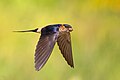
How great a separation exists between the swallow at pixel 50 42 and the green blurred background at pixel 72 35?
1.08 feet

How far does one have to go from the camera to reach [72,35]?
281cm

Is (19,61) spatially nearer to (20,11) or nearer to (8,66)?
(8,66)

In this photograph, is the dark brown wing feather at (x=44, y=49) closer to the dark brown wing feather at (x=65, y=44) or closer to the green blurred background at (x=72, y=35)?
the dark brown wing feather at (x=65, y=44)

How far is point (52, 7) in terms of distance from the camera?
284 cm

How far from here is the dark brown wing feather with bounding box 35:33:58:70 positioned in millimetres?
2122

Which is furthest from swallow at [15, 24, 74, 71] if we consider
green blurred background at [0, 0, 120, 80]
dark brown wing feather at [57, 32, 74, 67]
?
green blurred background at [0, 0, 120, 80]

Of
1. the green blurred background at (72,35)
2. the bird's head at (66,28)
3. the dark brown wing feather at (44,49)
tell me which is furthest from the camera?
the green blurred background at (72,35)

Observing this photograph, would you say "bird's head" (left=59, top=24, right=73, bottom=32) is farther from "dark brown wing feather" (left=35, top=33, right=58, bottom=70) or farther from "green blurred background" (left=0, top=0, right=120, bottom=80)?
"green blurred background" (left=0, top=0, right=120, bottom=80)

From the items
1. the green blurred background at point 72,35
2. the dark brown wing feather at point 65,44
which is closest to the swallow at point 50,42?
the dark brown wing feather at point 65,44

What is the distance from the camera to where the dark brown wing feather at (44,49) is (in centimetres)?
212

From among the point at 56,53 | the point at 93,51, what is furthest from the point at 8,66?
the point at 93,51

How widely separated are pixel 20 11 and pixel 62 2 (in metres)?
0.23

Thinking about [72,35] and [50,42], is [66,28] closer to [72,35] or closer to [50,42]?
[50,42]

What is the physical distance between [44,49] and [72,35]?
67cm
